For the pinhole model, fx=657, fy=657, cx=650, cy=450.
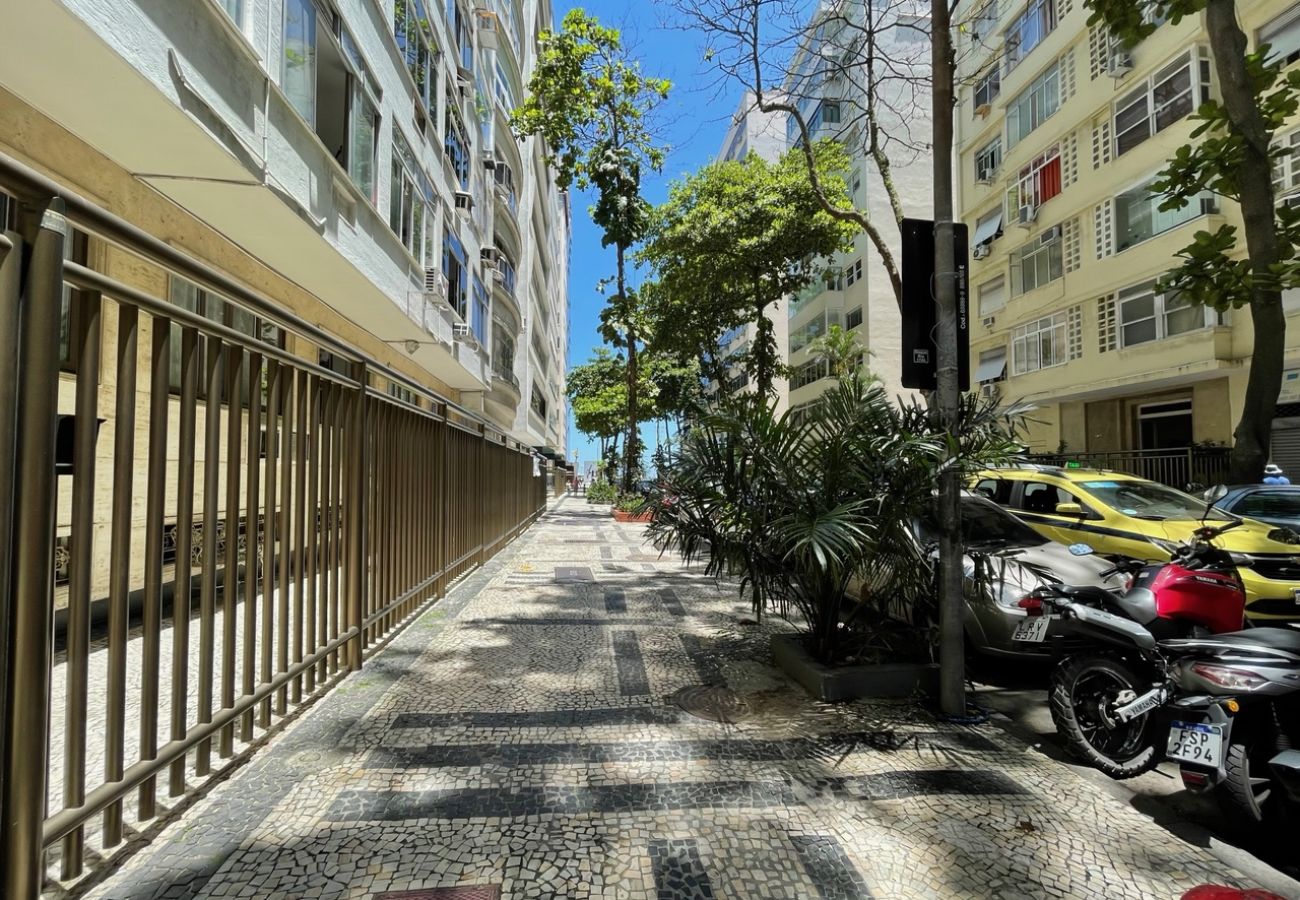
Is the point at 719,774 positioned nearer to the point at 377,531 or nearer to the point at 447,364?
the point at 377,531

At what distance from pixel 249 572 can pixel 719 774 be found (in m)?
2.33

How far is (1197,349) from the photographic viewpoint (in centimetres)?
1531

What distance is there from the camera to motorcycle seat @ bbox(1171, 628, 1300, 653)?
2.69 metres

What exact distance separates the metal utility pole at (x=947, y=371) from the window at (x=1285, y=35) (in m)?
14.7

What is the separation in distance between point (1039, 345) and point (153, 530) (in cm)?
2382

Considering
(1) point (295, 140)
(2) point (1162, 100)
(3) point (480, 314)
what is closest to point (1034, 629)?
(1) point (295, 140)

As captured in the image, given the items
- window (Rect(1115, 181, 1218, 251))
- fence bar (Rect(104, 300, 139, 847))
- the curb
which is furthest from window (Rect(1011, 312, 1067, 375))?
fence bar (Rect(104, 300, 139, 847))

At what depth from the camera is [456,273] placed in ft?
51.7

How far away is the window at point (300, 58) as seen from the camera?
290 inches

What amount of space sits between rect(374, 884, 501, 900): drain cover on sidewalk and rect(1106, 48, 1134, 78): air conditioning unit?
2241 cm

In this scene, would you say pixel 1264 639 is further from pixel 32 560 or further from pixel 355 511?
pixel 355 511

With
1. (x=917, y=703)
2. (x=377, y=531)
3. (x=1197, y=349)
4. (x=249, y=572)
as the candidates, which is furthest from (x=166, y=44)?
(x=1197, y=349)

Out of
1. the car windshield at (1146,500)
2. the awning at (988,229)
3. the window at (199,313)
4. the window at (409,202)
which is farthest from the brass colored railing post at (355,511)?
the awning at (988,229)

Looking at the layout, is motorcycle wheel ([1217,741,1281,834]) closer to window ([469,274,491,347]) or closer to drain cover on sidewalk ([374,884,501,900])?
drain cover on sidewalk ([374,884,501,900])
